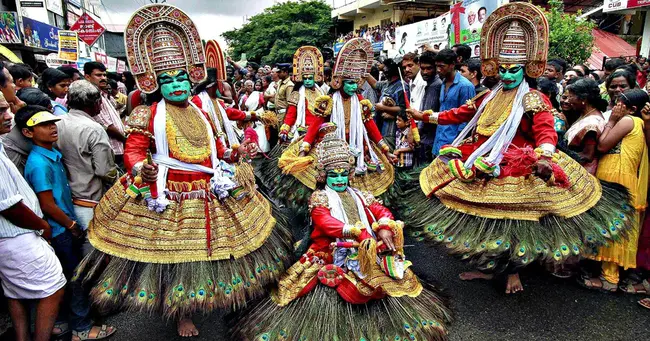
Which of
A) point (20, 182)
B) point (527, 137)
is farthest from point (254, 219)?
point (527, 137)

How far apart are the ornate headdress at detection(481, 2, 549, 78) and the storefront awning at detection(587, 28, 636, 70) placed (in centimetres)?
1844

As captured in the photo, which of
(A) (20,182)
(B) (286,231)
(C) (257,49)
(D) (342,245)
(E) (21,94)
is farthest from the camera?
(C) (257,49)

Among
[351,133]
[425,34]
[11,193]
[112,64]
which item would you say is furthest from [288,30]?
[11,193]

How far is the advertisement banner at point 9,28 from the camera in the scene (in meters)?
15.7

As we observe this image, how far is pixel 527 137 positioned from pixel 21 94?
4750mm

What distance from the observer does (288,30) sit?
32625 mm

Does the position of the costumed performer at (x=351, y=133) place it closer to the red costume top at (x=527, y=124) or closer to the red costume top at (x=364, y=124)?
the red costume top at (x=364, y=124)

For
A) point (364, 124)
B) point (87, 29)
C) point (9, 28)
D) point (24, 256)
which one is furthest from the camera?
point (9, 28)

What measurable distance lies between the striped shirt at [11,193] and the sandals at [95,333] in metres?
1.12

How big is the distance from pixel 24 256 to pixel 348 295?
→ 2090mm

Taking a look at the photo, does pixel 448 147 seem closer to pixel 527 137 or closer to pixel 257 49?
pixel 527 137

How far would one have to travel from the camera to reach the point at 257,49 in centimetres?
3472

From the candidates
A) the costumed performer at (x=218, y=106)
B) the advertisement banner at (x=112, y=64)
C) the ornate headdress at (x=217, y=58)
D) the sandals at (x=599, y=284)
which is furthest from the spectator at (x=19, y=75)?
the advertisement banner at (x=112, y=64)

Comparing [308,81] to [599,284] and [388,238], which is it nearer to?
[388,238]
